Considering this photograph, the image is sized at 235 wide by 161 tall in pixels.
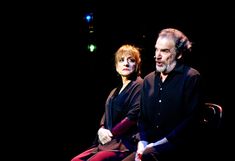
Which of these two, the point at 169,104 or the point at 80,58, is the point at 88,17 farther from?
the point at 169,104

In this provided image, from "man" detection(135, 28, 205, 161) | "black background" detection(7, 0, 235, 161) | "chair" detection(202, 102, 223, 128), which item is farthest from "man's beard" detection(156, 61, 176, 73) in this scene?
"black background" detection(7, 0, 235, 161)

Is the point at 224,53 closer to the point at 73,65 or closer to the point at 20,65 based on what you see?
the point at 73,65

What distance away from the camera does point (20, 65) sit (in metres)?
4.67

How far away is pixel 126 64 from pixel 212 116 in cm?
99

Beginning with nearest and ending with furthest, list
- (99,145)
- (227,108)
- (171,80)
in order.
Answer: (171,80), (99,145), (227,108)

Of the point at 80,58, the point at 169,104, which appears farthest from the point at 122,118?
the point at 80,58

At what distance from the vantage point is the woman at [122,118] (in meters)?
3.22

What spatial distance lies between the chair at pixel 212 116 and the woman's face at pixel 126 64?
86 cm

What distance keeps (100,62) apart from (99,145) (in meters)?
1.86

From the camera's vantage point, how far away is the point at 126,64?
3.48m

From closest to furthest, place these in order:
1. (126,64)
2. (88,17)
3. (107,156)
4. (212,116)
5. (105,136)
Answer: (212,116) → (107,156) → (105,136) → (126,64) → (88,17)

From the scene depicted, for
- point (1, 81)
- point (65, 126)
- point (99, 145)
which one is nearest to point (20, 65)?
point (1, 81)

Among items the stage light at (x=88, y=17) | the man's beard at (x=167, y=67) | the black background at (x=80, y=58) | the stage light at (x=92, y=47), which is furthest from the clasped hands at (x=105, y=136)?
the stage light at (x=88, y=17)

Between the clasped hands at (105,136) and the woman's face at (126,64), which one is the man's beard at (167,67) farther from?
the clasped hands at (105,136)
